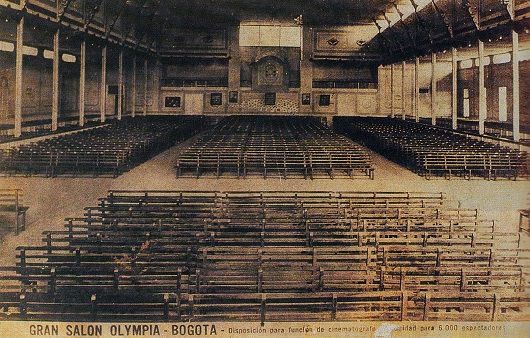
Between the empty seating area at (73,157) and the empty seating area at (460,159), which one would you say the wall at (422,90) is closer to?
the empty seating area at (460,159)

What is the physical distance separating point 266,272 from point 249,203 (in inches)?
112

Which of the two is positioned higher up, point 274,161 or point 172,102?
point 172,102

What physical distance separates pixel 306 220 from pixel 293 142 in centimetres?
916

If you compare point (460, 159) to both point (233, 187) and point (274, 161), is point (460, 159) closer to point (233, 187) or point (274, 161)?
point (274, 161)

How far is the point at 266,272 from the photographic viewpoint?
6121 millimetres

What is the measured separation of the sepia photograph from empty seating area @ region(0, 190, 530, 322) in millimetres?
28

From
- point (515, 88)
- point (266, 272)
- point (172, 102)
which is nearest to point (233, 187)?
point (266, 272)

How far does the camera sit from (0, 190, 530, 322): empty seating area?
18.4 ft

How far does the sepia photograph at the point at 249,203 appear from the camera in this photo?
5613 mm

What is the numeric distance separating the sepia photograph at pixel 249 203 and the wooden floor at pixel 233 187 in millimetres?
76

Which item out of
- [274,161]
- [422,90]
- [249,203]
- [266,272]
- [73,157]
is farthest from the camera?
[422,90]

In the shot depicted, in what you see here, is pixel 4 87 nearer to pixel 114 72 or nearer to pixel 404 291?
pixel 114 72

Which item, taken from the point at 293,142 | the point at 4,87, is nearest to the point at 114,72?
the point at 4,87

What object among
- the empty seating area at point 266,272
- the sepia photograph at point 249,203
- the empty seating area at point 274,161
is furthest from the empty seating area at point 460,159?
the empty seating area at point 266,272
